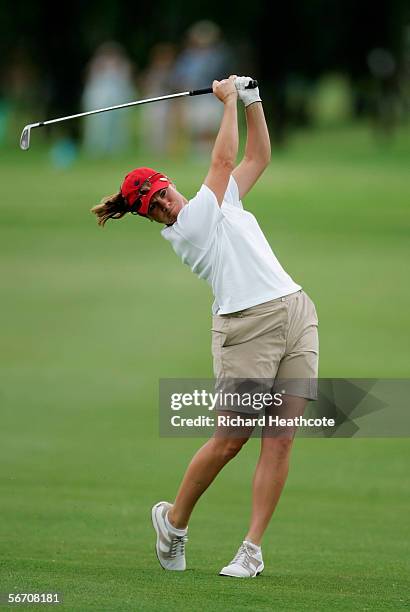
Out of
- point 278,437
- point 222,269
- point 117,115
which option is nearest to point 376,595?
point 278,437

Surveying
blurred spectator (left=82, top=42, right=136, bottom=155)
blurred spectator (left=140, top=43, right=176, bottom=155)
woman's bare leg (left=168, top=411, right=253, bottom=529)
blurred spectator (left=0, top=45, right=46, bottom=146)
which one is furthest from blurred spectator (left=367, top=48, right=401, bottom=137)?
woman's bare leg (left=168, top=411, right=253, bottom=529)

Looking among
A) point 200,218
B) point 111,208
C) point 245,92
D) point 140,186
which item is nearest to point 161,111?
point 245,92

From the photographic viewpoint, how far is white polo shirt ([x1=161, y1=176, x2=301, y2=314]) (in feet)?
21.6

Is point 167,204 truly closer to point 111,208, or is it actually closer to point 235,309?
point 111,208

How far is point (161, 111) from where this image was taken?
113ft

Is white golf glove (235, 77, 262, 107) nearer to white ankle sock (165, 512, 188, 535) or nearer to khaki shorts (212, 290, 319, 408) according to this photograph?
khaki shorts (212, 290, 319, 408)

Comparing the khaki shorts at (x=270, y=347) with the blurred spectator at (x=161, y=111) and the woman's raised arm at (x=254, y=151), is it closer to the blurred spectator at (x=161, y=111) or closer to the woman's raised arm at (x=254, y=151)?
the woman's raised arm at (x=254, y=151)

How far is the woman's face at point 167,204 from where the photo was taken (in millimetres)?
6723

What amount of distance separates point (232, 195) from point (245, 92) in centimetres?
52

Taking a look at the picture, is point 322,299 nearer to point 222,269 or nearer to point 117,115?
point 222,269

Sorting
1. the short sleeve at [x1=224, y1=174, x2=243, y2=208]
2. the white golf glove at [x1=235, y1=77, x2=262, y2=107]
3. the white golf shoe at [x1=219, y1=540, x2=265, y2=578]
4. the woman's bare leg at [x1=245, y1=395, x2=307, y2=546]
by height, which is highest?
the white golf glove at [x1=235, y1=77, x2=262, y2=107]

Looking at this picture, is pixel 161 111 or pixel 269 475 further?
pixel 161 111

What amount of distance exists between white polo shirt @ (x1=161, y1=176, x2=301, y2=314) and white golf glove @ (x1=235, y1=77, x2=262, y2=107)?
2.04 feet

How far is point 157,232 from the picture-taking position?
83.4 ft
